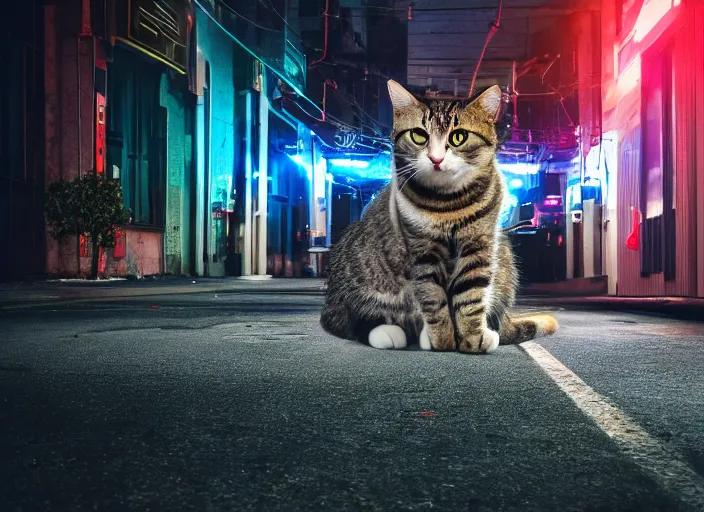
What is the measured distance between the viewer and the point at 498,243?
4.41m

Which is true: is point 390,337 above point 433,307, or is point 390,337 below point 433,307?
below

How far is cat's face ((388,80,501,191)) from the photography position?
4.00 meters

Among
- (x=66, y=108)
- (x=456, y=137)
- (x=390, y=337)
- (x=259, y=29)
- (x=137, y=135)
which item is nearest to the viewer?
(x=456, y=137)

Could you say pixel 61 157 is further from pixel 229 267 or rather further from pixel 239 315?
pixel 239 315

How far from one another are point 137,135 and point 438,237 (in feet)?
70.6

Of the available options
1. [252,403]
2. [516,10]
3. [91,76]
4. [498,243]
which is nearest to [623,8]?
[516,10]

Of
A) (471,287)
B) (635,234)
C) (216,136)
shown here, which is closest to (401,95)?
(471,287)

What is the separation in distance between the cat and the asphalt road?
0.23 meters

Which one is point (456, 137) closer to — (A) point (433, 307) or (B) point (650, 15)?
(A) point (433, 307)

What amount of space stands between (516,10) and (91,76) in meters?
13.4

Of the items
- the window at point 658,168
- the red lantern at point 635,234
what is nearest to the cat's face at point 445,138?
the window at point 658,168

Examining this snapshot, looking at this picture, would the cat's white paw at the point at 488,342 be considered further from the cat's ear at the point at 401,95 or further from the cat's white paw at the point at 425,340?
the cat's ear at the point at 401,95

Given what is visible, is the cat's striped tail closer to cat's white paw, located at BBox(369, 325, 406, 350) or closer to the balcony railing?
cat's white paw, located at BBox(369, 325, 406, 350)

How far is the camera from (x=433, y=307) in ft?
13.5
